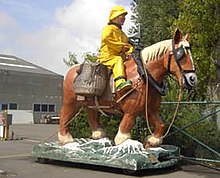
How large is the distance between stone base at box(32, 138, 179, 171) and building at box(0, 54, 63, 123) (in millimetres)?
26845

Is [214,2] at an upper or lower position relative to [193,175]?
upper

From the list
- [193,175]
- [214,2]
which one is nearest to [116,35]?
[193,175]

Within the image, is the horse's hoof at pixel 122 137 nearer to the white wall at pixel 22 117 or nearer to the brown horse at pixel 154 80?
the brown horse at pixel 154 80

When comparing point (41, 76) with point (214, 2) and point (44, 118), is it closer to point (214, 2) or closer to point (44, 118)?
point (44, 118)

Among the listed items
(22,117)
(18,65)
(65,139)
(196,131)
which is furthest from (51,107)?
(65,139)

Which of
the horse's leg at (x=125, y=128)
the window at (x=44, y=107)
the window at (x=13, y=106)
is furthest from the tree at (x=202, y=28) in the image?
the window at (x=44, y=107)

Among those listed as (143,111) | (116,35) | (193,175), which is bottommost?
(193,175)

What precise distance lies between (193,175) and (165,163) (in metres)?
0.59

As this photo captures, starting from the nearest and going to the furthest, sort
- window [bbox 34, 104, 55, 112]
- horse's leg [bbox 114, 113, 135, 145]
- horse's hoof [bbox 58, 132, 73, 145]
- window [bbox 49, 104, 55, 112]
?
horse's leg [bbox 114, 113, 135, 145] → horse's hoof [bbox 58, 132, 73, 145] → window [bbox 34, 104, 55, 112] → window [bbox 49, 104, 55, 112]

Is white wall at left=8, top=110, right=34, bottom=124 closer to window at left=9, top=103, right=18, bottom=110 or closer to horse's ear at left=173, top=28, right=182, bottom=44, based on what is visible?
window at left=9, top=103, right=18, bottom=110

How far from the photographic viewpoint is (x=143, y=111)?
8.50 metres

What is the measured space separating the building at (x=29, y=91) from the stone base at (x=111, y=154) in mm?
26845

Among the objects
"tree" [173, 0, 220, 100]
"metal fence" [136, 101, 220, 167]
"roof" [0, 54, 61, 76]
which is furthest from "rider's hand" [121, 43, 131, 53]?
"roof" [0, 54, 61, 76]

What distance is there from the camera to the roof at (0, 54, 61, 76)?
38.2 meters
